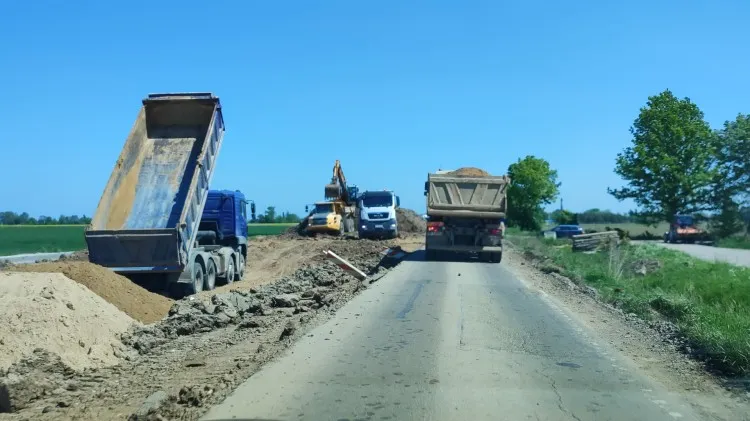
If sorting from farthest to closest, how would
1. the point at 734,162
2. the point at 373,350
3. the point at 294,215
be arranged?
1. the point at 294,215
2. the point at 734,162
3. the point at 373,350

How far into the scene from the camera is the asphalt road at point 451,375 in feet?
20.9

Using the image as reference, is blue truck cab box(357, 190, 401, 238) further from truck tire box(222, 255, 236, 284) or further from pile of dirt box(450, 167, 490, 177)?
truck tire box(222, 255, 236, 284)

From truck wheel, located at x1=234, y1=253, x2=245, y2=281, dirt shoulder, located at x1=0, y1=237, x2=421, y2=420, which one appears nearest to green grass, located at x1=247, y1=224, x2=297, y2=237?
truck wheel, located at x1=234, y1=253, x2=245, y2=281

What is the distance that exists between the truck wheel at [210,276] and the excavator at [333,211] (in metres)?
25.7

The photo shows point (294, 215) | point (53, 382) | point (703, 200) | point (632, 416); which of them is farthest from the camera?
point (294, 215)

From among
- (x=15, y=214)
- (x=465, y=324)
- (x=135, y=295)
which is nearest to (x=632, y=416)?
(x=465, y=324)

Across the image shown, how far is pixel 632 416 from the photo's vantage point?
6.29 meters

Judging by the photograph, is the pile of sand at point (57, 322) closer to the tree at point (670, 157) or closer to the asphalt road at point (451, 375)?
the asphalt road at point (451, 375)

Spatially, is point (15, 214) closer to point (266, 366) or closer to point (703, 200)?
point (703, 200)

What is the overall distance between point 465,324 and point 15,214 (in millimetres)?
93068

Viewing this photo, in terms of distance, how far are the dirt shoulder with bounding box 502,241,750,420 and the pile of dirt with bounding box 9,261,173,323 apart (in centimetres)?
797

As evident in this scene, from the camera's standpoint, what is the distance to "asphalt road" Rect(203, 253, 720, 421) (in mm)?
6363

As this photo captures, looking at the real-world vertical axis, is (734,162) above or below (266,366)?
above

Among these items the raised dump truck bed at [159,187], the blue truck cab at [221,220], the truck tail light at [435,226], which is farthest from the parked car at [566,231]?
the raised dump truck bed at [159,187]
